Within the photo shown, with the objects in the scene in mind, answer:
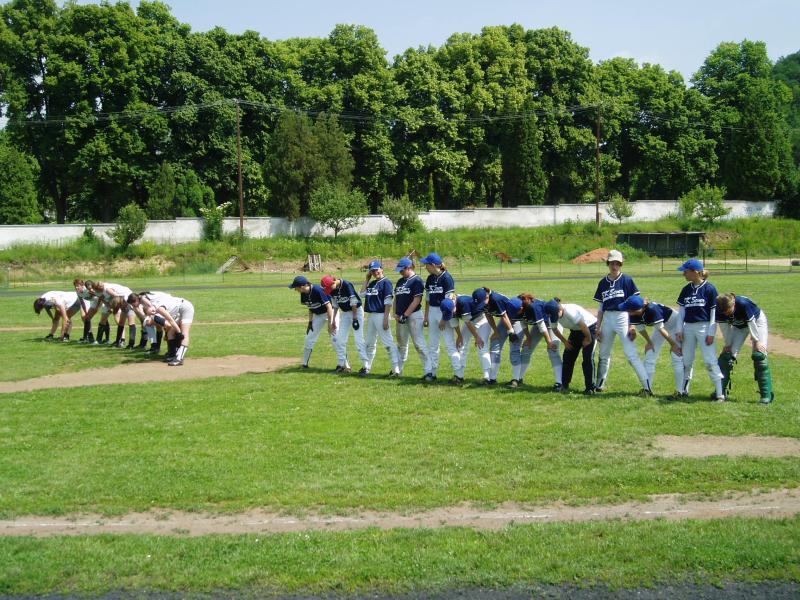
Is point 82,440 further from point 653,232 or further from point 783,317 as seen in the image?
point 653,232

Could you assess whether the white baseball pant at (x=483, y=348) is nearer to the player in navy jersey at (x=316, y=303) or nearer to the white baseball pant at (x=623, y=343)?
the white baseball pant at (x=623, y=343)

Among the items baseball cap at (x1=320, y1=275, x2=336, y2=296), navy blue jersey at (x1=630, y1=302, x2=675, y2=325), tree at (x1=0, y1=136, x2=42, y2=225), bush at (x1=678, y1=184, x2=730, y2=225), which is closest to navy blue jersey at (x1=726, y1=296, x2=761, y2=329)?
navy blue jersey at (x1=630, y1=302, x2=675, y2=325)

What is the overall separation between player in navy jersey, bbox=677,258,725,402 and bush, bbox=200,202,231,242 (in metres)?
54.3

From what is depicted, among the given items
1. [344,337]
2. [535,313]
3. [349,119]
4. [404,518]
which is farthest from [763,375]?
[349,119]

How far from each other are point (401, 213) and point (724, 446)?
56482mm

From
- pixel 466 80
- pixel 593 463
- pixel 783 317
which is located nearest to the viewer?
pixel 593 463

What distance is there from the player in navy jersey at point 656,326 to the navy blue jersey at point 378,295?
4449 mm

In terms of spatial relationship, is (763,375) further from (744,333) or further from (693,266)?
(693,266)

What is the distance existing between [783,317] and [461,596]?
66.7 ft

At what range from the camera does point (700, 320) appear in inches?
485

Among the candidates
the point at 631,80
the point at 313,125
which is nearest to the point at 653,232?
the point at 631,80

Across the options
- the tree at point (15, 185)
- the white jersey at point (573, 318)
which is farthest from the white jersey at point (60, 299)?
the tree at point (15, 185)

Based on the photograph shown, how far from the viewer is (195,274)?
57.4m

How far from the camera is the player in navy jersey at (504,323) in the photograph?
13414 mm
